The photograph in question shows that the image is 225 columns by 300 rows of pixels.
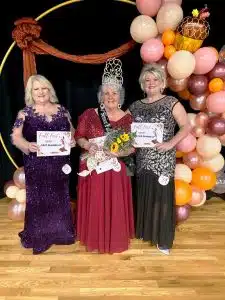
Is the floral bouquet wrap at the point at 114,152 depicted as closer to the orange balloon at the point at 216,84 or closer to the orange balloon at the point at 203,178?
the orange balloon at the point at 203,178

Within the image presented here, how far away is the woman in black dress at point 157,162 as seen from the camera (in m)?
2.77

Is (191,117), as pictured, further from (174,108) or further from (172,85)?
(174,108)

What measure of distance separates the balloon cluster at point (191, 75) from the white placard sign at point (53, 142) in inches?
41.9

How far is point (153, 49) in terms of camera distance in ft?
9.79

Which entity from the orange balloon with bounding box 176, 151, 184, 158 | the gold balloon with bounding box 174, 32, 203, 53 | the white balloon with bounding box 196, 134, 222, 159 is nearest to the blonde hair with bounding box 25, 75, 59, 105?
the gold balloon with bounding box 174, 32, 203, 53

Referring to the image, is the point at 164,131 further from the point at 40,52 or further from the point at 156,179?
the point at 40,52

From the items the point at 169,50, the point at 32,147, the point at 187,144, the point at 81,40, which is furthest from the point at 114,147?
the point at 81,40

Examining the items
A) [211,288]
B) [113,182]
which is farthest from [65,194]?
[211,288]

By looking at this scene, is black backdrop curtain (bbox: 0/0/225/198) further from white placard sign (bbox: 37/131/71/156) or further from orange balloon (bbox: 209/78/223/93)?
white placard sign (bbox: 37/131/71/156)

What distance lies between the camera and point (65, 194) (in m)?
3.03

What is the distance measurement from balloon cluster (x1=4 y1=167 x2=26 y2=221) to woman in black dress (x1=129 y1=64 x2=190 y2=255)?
128 centimetres

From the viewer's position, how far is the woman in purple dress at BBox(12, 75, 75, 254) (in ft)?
9.02

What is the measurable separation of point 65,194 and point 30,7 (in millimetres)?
2140

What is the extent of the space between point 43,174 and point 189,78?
166 cm
